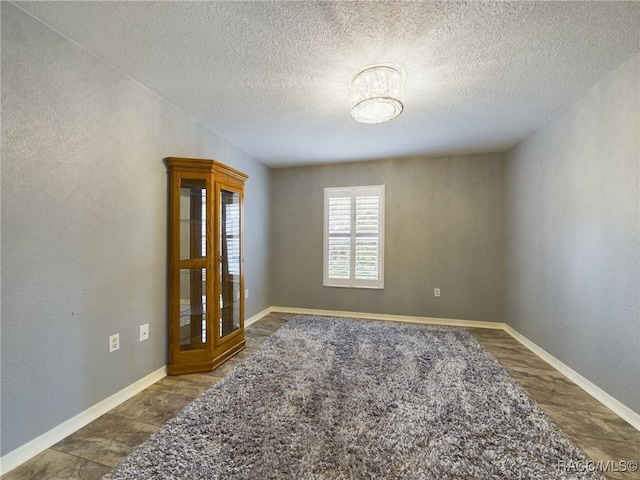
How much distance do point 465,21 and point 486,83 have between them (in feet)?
2.44

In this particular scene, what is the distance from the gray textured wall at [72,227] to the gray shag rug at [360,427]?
0.64 m

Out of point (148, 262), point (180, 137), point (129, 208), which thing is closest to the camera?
point (129, 208)

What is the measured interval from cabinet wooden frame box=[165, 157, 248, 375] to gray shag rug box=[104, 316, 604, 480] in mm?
362

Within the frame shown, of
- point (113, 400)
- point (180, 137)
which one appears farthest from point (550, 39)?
point (113, 400)

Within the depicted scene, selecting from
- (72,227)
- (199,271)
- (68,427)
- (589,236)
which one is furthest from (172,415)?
(589,236)

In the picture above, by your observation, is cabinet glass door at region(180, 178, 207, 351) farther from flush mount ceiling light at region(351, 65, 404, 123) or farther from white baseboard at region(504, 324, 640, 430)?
white baseboard at region(504, 324, 640, 430)

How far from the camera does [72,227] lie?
161cm

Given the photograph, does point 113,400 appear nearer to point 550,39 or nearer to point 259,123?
point 259,123

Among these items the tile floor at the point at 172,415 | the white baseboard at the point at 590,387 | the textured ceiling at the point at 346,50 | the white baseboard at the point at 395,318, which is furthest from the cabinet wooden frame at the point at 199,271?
the white baseboard at the point at 590,387

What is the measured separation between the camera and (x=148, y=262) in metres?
2.12

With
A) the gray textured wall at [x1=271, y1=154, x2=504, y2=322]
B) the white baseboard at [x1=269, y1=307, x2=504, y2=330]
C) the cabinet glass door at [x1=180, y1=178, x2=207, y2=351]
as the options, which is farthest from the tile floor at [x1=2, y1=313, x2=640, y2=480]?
the gray textured wall at [x1=271, y1=154, x2=504, y2=322]

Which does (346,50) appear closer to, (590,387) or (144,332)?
(144,332)

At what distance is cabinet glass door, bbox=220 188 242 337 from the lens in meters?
2.62

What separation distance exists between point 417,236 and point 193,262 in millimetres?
3001
